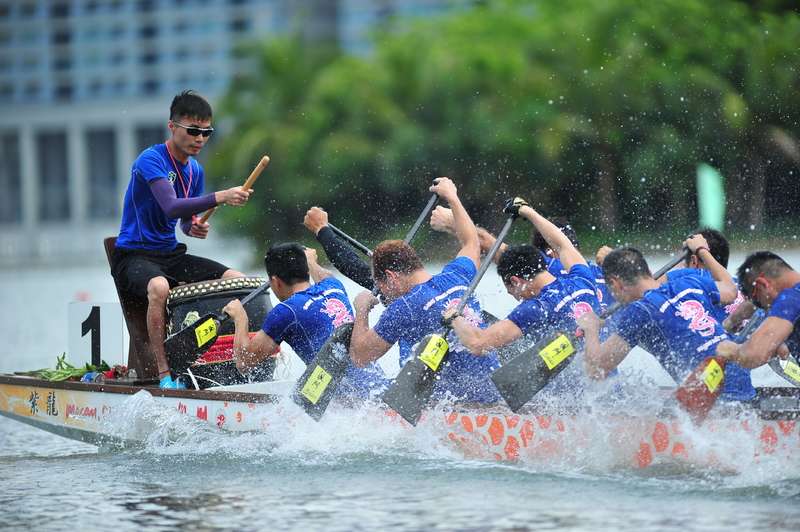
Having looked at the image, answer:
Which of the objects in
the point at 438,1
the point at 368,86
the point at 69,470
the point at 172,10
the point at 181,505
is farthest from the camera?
the point at 172,10

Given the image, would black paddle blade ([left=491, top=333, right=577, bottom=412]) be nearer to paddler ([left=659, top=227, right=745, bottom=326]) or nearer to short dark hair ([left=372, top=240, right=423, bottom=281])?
short dark hair ([left=372, top=240, right=423, bottom=281])

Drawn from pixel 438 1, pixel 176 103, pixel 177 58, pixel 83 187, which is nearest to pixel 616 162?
pixel 176 103

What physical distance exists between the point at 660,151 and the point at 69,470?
1127 inches

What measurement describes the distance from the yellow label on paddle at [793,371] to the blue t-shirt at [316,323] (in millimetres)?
2757

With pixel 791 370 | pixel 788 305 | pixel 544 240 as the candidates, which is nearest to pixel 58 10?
pixel 544 240

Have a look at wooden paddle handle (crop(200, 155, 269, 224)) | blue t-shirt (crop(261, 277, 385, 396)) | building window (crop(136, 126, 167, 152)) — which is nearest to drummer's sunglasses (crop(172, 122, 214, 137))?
wooden paddle handle (crop(200, 155, 269, 224))

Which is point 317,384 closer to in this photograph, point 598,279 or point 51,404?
point 598,279

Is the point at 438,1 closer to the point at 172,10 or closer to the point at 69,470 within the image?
the point at 172,10

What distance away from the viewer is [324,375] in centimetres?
942

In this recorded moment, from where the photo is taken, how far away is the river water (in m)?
7.63

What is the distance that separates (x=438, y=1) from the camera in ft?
271

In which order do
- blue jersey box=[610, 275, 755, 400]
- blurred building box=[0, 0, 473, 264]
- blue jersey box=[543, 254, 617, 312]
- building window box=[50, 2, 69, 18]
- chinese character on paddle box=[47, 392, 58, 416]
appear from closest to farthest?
blue jersey box=[610, 275, 755, 400]
blue jersey box=[543, 254, 617, 312]
chinese character on paddle box=[47, 392, 58, 416]
blurred building box=[0, 0, 473, 264]
building window box=[50, 2, 69, 18]

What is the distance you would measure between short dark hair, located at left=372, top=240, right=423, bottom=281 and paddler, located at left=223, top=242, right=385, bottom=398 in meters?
0.77

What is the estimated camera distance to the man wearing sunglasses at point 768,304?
7820 mm
